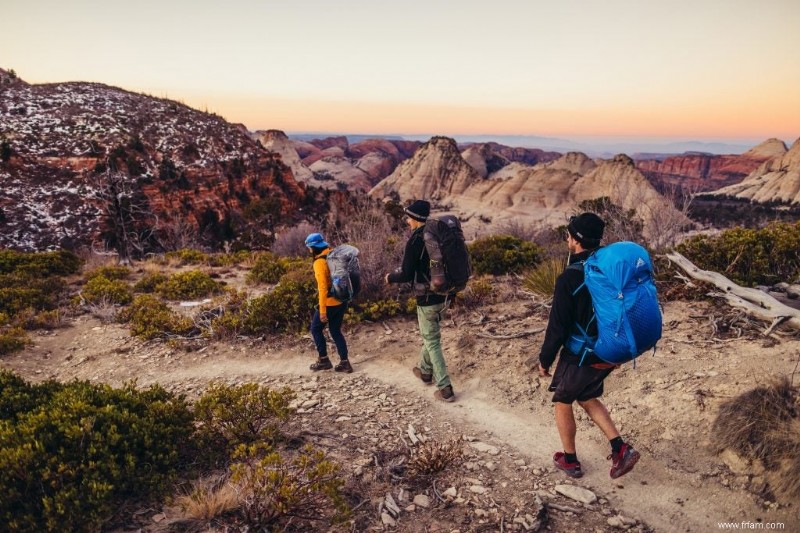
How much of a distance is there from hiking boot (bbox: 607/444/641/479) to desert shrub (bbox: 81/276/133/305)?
32.1 feet

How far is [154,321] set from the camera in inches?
319

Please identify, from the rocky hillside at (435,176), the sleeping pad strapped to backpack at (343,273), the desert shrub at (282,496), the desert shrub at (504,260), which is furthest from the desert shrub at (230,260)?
the rocky hillside at (435,176)

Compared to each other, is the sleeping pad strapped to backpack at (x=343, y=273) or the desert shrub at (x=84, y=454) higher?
the sleeping pad strapped to backpack at (x=343, y=273)

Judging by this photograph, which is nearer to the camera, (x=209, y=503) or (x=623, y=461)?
(x=209, y=503)

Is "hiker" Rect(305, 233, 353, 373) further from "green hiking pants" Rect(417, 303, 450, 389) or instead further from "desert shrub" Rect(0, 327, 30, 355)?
"desert shrub" Rect(0, 327, 30, 355)

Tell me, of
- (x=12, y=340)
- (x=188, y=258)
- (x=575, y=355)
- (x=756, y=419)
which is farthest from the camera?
(x=188, y=258)

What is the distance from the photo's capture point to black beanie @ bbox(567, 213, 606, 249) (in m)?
3.18

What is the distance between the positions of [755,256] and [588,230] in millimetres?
5662

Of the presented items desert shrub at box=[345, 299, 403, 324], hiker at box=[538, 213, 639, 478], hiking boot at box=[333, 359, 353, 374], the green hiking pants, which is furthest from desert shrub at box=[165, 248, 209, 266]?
hiker at box=[538, 213, 639, 478]

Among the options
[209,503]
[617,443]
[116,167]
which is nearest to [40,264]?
[209,503]

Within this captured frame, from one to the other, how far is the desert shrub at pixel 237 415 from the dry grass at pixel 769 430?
3814 millimetres

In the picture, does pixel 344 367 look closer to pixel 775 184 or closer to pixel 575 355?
pixel 575 355

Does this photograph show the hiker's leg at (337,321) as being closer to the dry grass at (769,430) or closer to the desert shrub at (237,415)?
the desert shrub at (237,415)

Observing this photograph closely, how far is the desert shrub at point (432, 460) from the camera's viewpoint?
3.72 m
